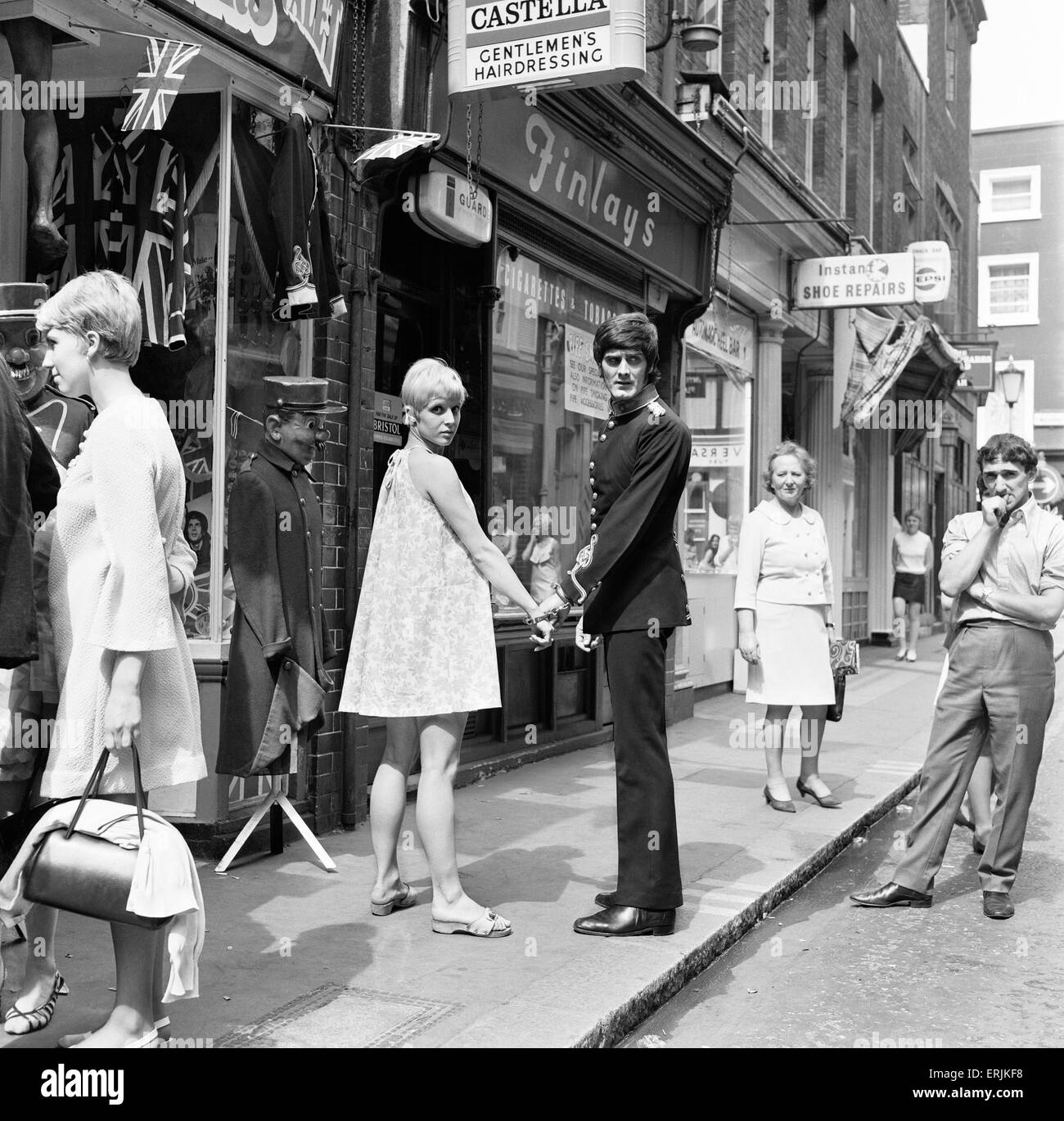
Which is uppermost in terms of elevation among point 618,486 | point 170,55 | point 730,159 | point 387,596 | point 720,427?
point 730,159

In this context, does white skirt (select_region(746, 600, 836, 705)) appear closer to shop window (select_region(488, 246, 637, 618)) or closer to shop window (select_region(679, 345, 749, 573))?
shop window (select_region(488, 246, 637, 618))

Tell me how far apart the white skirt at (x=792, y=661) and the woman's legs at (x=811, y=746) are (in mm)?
89

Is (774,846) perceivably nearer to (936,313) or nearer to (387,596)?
(387,596)

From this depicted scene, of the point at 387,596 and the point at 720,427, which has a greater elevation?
the point at 720,427

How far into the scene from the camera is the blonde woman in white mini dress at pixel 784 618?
7.18 metres

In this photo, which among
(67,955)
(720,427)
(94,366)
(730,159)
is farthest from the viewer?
(720,427)

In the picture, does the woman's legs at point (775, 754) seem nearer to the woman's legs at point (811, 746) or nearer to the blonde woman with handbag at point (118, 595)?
the woman's legs at point (811, 746)

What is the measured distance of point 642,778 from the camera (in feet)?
14.8

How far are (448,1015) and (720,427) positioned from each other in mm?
9910

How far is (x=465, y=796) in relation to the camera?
7188 mm

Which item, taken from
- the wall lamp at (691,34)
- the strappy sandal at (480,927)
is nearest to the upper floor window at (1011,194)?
the wall lamp at (691,34)

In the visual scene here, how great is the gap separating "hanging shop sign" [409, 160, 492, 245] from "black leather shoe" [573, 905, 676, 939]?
3743 millimetres

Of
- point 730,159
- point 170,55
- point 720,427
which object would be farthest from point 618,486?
point 720,427

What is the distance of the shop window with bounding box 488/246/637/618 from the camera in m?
8.30
